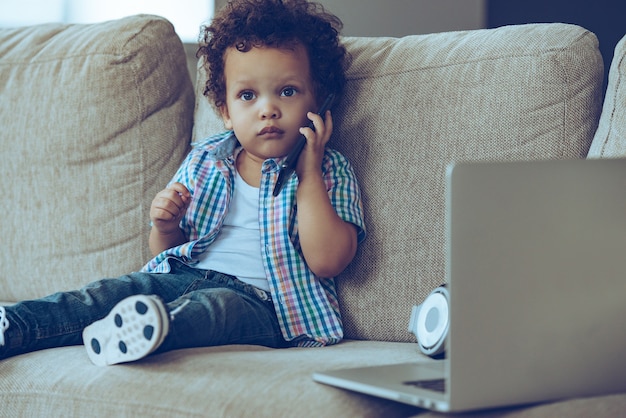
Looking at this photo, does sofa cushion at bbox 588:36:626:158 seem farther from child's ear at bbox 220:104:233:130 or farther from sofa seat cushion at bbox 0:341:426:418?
child's ear at bbox 220:104:233:130

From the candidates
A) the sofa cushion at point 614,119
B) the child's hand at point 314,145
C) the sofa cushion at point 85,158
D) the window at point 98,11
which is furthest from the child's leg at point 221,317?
the window at point 98,11

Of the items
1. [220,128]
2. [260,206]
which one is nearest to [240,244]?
[260,206]

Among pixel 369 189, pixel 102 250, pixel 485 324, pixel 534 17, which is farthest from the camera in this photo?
pixel 534 17

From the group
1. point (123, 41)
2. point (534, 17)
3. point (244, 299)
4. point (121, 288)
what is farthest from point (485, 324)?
point (534, 17)

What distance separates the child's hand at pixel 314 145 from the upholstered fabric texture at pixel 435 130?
88 millimetres

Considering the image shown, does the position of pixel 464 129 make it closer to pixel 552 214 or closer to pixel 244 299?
pixel 244 299

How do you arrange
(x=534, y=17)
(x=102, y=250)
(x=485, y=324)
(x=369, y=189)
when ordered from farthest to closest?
1. (x=534, y=17)
2. (x=102, y=250)
3. (x=369, y=189)
4. (x=485, y=324)

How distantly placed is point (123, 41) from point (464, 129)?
0.78 m

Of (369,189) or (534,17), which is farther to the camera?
(534,17)

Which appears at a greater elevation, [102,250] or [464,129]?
[464,129]

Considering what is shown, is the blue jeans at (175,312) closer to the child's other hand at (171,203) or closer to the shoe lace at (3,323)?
the shoe lace at (3,323)

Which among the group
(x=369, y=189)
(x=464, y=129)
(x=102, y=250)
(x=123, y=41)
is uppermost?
(x=123, y=41)

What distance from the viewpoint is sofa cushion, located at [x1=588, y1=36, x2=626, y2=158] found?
4.36 feet

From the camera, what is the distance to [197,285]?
147 centimetres
